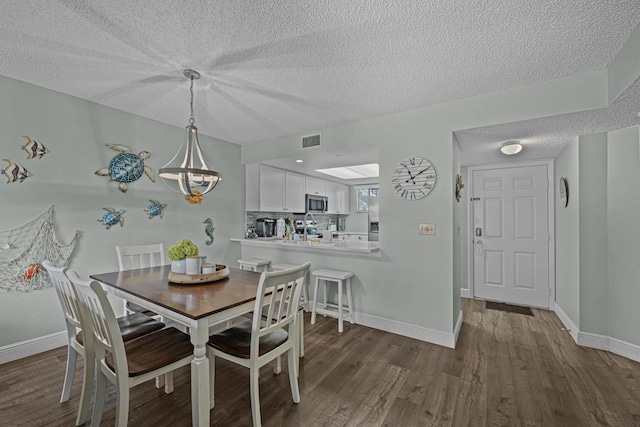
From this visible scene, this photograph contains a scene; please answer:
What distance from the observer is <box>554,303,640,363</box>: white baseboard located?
8.07 ft

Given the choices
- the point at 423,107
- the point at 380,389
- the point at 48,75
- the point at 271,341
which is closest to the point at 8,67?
the point at 48,75

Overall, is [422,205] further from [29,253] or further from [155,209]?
[29,253]

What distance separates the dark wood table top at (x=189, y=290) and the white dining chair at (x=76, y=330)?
26cm

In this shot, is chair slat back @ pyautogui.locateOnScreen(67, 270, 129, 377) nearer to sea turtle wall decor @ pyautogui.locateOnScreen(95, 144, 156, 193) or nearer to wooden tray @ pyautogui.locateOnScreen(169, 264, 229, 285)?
wooden tray @ pyautogui.locateOnScreen(169, 264, 229, 285)

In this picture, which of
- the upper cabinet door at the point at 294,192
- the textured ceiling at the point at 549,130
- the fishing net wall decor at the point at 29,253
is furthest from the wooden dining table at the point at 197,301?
the upper cabinet door at the point at 294,192

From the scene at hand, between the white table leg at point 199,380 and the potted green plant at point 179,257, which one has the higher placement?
the potted green plant at point 179,257

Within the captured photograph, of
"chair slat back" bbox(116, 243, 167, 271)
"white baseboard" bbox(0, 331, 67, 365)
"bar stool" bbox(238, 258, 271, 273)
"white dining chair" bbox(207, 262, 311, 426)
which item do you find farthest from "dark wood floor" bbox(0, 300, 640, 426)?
"bar stool" bbox(238, 258, 271, 273)

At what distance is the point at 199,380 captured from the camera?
1467 mm

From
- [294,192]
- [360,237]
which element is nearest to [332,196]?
[360,237]

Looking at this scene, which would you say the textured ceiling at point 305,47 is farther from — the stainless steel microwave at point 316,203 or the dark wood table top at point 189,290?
the stainless steel microwave at point 316,203

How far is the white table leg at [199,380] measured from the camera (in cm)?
146

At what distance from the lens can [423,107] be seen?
9.41 feet

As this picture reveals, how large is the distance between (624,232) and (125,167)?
4932 millimetres

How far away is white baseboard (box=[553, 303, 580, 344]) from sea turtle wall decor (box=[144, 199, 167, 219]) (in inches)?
183
